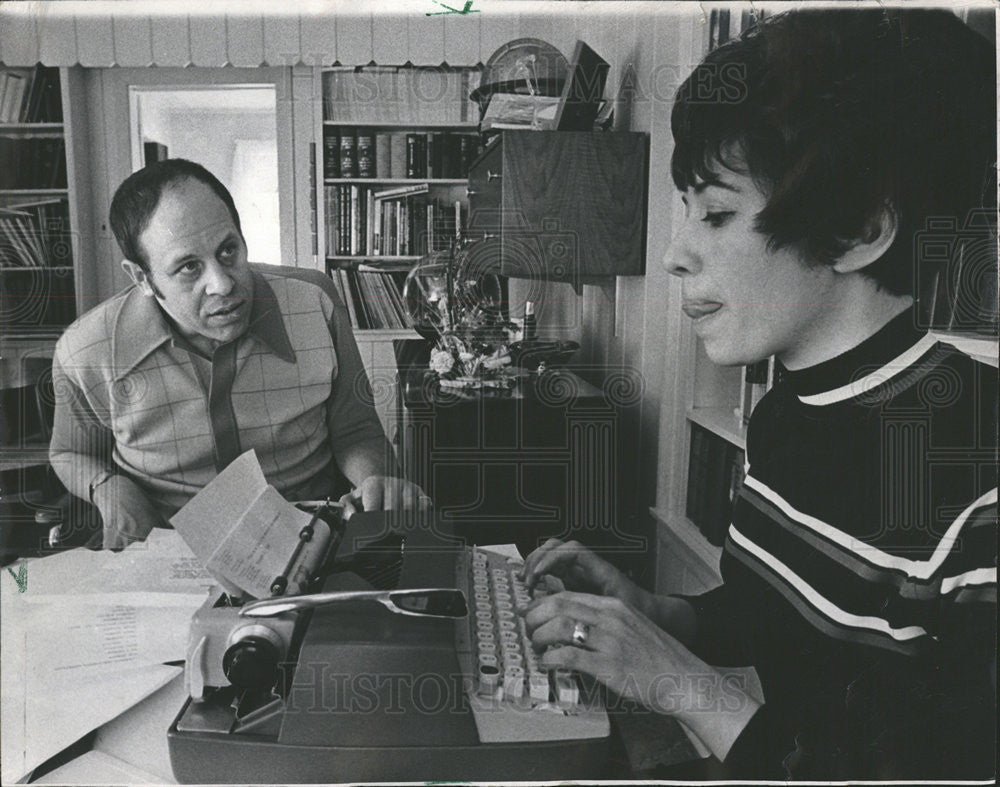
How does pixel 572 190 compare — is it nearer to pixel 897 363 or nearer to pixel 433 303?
pixel 433 303

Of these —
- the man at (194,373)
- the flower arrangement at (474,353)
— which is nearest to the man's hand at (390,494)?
the man at (194,373)

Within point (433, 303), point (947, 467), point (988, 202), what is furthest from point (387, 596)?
point (988, 202)

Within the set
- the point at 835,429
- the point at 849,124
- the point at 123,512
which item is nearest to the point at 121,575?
the point at 123,512

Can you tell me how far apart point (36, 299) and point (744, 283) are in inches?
28.2

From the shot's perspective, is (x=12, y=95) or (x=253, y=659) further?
(x=12, y=95)

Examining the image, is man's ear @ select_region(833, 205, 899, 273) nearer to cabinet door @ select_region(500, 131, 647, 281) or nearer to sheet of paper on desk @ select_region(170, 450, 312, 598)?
cabinet door @ select_region(500, 131, 647, 281)

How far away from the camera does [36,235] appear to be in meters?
0.77

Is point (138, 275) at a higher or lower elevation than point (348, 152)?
lower

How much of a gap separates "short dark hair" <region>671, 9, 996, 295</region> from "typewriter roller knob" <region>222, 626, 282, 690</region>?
58cm

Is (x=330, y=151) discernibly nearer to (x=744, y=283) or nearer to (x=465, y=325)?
(x=465, y=325)

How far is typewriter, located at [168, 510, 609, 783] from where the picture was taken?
0.64 metres

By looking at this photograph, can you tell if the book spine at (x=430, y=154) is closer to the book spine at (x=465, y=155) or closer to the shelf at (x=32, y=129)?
the book spine at (x=465, y=155)

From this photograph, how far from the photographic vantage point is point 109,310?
76 centimetres

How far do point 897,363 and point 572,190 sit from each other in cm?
37
